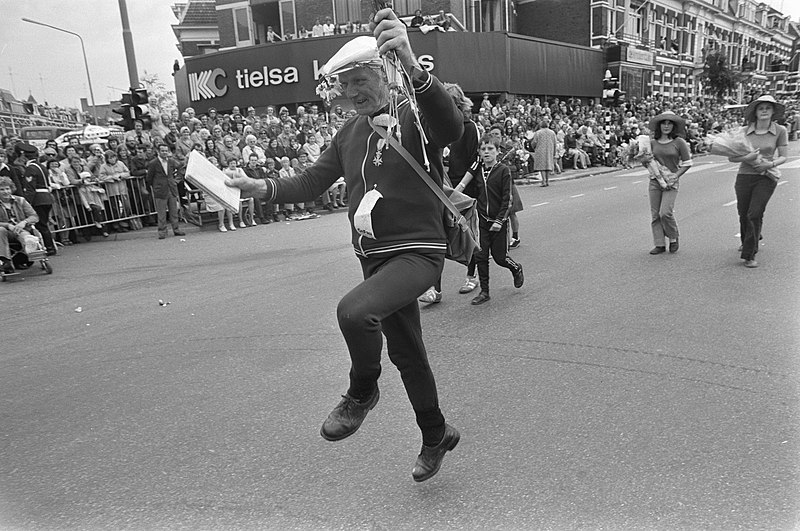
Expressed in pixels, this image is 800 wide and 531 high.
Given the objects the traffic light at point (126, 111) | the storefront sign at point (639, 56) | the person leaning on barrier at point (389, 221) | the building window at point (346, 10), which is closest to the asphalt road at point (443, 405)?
the person leaning on barrier at point (389, 221)

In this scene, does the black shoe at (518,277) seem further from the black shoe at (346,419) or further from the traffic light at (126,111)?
the traffic light at (126,111)

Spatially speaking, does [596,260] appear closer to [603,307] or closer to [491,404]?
[603,307]

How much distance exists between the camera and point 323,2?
32.8m

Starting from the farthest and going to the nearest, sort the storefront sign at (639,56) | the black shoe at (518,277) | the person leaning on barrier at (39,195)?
the storefront sign at (639,56), the person leaning on barrier at (39,195), the black shoe at (518,277)

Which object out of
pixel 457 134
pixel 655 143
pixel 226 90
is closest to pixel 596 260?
pixel 655 143

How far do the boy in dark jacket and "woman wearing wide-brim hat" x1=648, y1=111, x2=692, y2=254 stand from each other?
2.64 metres

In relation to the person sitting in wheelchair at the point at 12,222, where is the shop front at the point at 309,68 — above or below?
above

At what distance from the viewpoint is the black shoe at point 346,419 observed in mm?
2836

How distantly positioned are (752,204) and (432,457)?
230 inches

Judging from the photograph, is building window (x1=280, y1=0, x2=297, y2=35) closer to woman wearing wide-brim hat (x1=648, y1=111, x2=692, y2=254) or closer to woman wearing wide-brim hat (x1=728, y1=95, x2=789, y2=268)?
woman wearing wide-brim hat (x1=648, y1=111, x2=692, y2=254)

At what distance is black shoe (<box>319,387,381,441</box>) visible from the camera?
9.30 feet

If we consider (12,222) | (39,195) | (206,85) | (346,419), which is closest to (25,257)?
(12,222)

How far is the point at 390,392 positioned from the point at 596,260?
182 inches

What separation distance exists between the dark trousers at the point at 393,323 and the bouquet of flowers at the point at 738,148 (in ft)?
18.0
